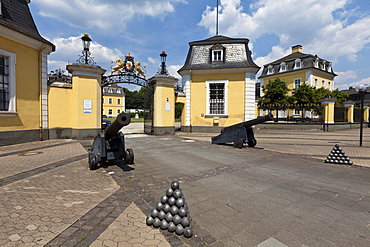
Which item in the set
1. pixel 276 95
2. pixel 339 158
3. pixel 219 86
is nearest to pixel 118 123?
pixel 339 158

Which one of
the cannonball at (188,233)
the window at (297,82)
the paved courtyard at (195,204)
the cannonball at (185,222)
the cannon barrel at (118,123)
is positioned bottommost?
the paved courtyard at (195,204)

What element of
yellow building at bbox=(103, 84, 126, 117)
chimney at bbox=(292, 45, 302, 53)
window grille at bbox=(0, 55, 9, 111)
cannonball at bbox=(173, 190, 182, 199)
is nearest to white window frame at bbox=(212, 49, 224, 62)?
window grille at bbox=(0, 55, 9, 111)

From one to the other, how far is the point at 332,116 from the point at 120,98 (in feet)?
179

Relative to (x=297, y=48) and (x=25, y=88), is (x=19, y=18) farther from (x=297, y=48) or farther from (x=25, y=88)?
(x=297, y=48)

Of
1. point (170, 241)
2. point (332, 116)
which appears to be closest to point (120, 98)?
point (332, 116)

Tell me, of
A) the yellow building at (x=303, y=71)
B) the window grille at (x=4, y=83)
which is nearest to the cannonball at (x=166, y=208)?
the window grille at (x=4, y=83)

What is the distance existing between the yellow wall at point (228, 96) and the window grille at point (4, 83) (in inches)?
471

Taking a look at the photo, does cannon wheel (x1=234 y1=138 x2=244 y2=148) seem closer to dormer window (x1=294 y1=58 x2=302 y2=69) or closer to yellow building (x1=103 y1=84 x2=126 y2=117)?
dormer window (x1=294 y1=58 x2=302 y2=69)

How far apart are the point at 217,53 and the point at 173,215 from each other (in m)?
16.5

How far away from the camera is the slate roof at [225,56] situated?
16.5 m

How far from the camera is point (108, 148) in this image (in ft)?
18.5

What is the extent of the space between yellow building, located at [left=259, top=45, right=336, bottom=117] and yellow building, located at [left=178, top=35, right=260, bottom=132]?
18.7m

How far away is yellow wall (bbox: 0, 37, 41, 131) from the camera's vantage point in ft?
30.2

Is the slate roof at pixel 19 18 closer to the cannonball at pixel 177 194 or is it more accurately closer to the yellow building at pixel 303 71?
the cannonball at pixel 177 194
